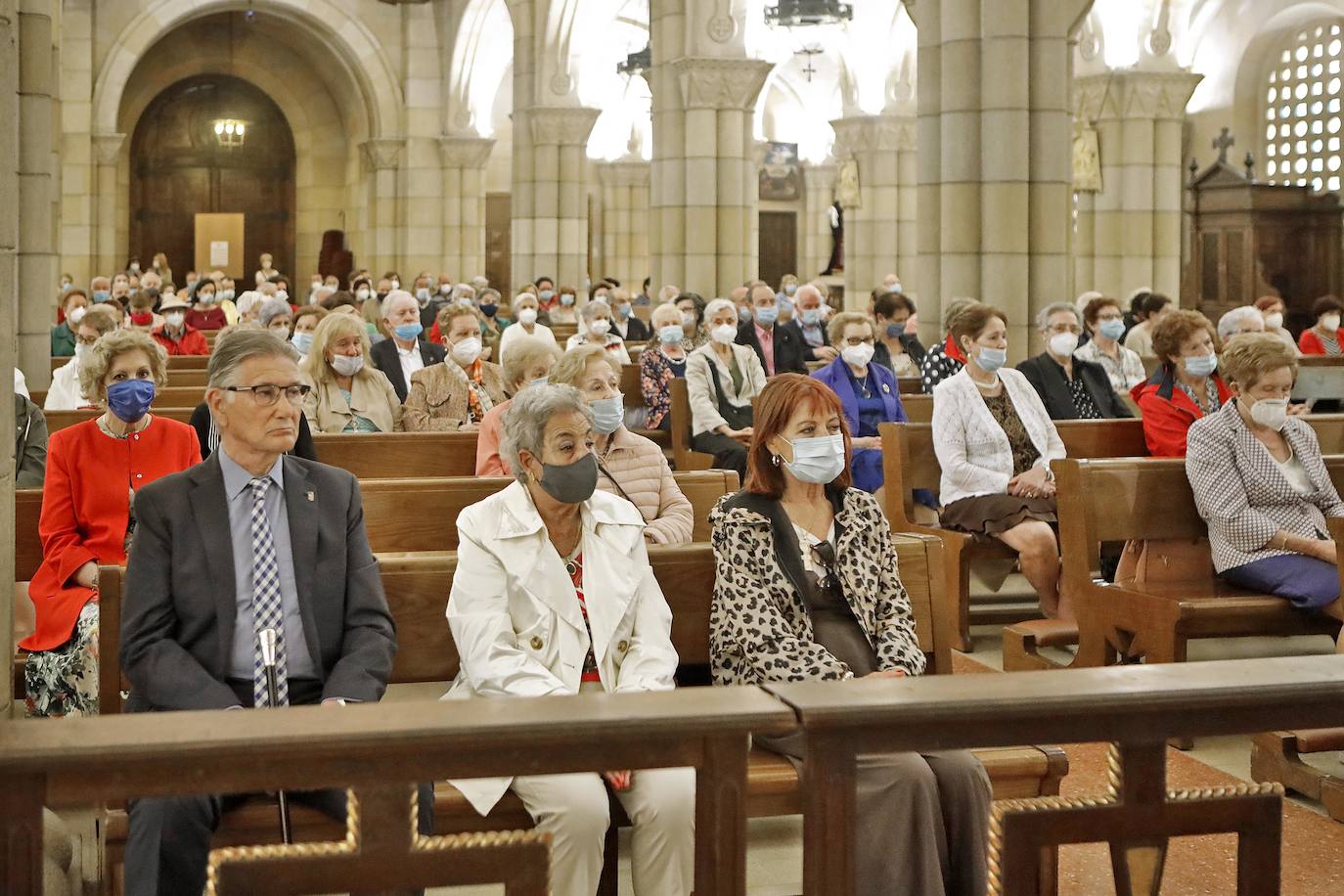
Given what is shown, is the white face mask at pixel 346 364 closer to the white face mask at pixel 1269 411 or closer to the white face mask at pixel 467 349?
the white face mask at pixel 467 349

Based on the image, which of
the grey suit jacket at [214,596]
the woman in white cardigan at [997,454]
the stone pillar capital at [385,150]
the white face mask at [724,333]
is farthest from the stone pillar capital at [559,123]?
the grey suit jacket at [214,596]

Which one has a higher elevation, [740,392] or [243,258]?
[243,258]

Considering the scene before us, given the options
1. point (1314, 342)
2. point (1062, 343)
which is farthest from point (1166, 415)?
point (1314, 342)

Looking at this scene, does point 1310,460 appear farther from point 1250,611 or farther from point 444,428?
point 444,428

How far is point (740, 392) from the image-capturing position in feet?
33.8

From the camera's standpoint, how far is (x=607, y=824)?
3.60m

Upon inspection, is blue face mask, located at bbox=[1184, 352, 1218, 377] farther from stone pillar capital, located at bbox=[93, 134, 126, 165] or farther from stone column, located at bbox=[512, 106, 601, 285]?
stone pillar capital, located at bbox=[93, 134, 126, 165]

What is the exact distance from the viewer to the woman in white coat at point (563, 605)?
3.62 m

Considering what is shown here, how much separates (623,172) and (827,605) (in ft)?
100

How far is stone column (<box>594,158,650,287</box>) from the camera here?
34094 mm

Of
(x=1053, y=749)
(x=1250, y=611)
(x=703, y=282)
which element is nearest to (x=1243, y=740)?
(x=1250, y=611)

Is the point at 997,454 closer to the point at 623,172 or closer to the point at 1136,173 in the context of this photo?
the point at 1136,173

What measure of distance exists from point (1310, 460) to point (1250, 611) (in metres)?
0.66

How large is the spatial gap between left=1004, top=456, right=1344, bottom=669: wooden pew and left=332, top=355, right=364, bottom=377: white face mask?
3439 millimetres
